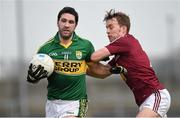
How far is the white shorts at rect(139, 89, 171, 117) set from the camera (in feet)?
28.6

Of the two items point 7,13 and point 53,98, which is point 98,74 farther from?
point 7,13

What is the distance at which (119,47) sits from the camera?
8836 millimetres

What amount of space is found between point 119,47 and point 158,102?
832 mm

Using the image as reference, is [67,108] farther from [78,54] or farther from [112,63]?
[112,63]

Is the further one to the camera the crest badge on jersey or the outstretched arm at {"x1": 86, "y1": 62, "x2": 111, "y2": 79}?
the outstretched arm at {"x1": 86, "y1": 62, "x2": 111, "y2": 79}

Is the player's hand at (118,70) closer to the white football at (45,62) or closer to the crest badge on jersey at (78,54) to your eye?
the crest badge on jersey at (78,54)

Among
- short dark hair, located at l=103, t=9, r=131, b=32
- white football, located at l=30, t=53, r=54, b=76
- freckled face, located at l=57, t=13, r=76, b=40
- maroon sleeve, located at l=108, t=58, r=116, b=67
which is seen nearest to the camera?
white football, located at l=30, t=53, r=54, b=76

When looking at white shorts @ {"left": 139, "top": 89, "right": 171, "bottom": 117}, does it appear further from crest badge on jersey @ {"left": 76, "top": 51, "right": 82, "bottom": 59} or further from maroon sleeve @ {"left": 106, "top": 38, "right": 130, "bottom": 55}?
crest badge on jersey @ {"left": 76, "top": 51, "right": 82, "bottom": 59}

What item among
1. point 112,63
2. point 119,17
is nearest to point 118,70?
point 112,63

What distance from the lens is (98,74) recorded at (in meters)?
9.29

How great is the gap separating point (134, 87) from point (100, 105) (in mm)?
11685

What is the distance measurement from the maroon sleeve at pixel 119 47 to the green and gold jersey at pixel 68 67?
29cm

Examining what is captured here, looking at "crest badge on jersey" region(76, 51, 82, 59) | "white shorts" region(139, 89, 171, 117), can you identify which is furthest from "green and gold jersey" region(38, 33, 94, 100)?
"white shorts" region(139, 89, 171, 117)

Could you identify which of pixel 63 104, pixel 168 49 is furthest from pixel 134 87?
pixel 168 49
